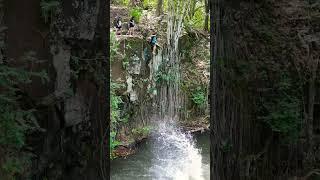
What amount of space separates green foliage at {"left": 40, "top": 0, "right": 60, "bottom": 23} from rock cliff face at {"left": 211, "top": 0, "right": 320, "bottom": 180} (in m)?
1.33

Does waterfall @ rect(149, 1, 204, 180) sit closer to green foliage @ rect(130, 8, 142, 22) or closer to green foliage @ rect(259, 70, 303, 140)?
green foliage @ rect(130, 8, 142, 22)

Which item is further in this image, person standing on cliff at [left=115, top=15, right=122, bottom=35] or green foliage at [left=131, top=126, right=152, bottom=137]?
person standing on cliff at [left=115, top=15, right=122, bottom=35]

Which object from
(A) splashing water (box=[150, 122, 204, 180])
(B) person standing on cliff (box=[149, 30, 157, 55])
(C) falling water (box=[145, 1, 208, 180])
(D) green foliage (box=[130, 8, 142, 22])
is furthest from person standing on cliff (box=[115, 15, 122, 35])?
(A) splashing water (box=[150, 122, 204, 180])

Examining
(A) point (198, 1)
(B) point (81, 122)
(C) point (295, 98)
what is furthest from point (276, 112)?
(A) point (198, 1)

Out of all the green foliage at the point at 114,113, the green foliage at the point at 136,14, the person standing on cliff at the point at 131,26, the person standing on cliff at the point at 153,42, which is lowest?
the green foliage at the point at 114,113

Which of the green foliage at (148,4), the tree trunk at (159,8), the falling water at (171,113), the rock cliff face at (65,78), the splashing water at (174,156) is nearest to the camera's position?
the rock cliff face at (65,78)

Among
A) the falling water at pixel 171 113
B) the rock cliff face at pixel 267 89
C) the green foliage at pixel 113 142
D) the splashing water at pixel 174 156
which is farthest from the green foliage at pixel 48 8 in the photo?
the falling water at pixel 171 113

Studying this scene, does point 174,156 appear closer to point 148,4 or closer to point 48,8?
point 148,4

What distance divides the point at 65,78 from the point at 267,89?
4.98ft

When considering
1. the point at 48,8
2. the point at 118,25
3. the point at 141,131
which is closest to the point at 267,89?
the point at 48,8

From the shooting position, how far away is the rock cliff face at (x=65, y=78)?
3.29m

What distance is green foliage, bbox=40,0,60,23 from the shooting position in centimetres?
334

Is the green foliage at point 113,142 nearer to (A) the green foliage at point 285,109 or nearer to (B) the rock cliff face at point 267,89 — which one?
(B) the rock cliff face at point 267,89

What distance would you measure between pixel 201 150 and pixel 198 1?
6.26m
